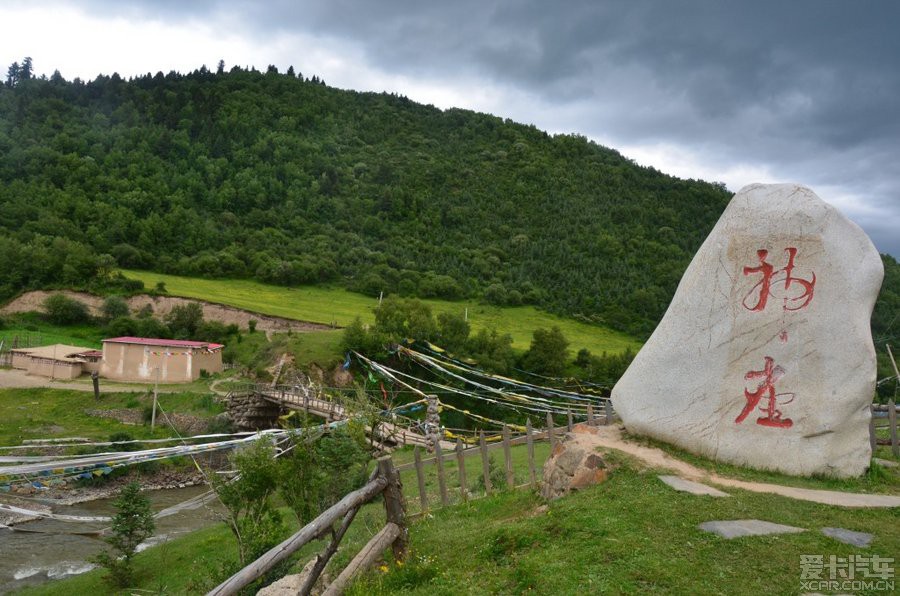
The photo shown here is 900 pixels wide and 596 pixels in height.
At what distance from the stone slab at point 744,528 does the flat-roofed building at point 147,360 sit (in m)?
39.7

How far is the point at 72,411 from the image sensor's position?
35.5 m

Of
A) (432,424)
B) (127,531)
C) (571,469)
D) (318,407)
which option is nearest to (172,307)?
(318,407)

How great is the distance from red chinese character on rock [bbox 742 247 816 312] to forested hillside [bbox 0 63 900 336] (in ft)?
151

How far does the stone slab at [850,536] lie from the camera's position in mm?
7020

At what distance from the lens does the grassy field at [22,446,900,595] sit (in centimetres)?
609

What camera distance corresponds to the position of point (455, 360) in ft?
119

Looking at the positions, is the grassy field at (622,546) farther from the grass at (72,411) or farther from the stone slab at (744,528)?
the grass at (72,411)

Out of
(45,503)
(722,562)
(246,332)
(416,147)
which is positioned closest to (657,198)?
(416,147)

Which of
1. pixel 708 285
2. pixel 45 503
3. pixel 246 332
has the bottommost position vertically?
pixel 45 503

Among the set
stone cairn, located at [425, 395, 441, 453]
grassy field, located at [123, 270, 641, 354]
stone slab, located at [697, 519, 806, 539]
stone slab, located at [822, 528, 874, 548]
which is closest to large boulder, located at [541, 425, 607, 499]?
stone slab, located at [697, 519, 806, 539]

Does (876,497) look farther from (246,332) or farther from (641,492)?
(246,332)

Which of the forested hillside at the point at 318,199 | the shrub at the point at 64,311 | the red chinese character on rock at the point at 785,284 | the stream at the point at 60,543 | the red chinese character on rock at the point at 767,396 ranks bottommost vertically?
the stream at the point at 60,543

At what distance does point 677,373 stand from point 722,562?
4992 millimetres

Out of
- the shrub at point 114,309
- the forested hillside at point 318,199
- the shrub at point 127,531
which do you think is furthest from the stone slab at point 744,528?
the shrub at point 114,309
